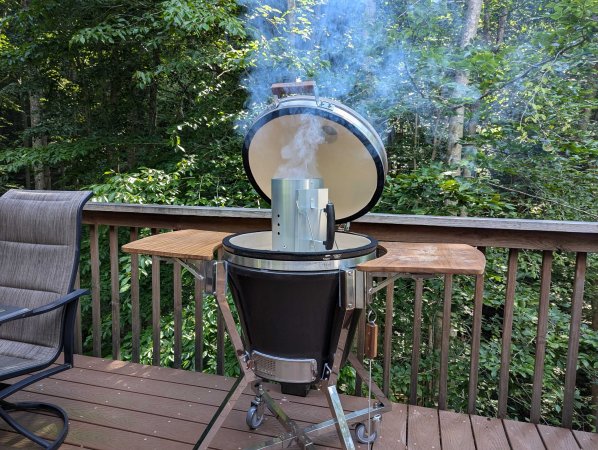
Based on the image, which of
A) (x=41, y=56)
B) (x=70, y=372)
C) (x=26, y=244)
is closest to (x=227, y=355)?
(x=70, y=372)

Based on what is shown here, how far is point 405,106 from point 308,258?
12.0ft

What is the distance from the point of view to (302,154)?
1.69 m

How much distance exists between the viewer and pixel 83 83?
20.0ft

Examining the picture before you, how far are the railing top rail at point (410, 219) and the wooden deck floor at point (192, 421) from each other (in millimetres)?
865

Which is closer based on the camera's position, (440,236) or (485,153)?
(440,236)

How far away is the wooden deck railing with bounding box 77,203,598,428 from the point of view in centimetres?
177

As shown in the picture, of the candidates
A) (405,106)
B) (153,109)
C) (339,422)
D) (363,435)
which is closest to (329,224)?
(339,422)

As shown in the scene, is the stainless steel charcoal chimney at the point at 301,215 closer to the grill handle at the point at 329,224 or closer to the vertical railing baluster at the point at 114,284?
the grill handle at the point at 329,224

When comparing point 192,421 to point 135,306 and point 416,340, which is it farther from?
point 416,340

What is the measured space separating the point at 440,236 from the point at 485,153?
277 centimetres

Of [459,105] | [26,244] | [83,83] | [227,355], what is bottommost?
[227,355]

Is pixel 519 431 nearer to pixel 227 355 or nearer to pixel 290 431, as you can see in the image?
pixel 290 431

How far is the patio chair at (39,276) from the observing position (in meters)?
1.74

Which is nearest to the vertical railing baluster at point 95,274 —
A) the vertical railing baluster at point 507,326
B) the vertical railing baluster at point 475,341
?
the vertical railing baluster at point 475,341
